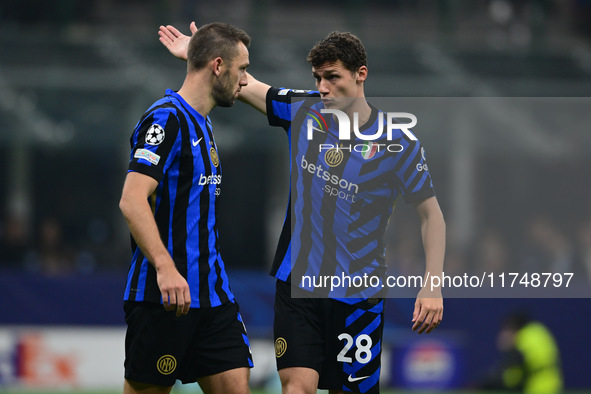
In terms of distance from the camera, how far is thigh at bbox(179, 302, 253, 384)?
4500mm

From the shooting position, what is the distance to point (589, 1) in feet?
53.4

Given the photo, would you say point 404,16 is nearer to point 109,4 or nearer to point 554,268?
point 109,4

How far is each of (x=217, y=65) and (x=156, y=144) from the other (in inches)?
20.8

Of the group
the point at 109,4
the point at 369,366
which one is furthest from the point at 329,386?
the point at 109,4

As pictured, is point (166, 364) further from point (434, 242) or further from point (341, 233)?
point (434, 242)

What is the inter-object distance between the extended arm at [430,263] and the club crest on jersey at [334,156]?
46 centimetres

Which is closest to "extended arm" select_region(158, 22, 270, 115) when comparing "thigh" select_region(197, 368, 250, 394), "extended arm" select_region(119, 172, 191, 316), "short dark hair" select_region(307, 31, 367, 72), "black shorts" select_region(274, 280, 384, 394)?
"short dark hair" select_region(307, 31, 367, 72)

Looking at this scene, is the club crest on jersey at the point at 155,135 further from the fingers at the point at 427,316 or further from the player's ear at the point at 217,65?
the fingers at the point at 427,316

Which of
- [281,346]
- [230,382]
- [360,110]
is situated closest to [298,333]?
[281,346]

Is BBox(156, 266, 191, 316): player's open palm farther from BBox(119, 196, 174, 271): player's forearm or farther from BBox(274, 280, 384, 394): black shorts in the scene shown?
BBox(274, 280, 384, 394): black shorts

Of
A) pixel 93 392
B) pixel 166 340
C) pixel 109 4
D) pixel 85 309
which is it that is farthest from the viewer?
pixel 109 4

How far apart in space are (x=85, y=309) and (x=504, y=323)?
4884 mm

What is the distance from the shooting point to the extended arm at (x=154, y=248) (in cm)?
407

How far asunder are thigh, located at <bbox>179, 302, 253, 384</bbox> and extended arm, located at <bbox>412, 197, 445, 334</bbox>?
0.87 metres
